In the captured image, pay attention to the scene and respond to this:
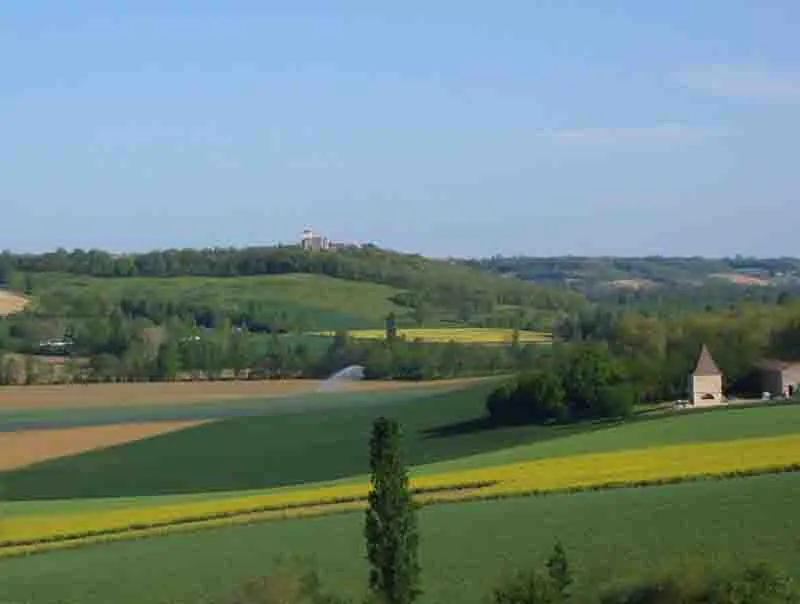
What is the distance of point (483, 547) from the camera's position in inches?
1158

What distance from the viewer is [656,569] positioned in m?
25.4

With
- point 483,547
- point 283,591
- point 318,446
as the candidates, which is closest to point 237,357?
point 318,446

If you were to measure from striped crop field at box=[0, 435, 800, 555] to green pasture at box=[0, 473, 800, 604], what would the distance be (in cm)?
164

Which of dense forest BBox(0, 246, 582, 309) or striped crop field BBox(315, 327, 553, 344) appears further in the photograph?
dense forest BBox(0, 246, 582, 309)

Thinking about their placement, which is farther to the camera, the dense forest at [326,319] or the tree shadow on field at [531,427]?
the dense forest at [326,319]

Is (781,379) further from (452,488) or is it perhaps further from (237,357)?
(237,357)

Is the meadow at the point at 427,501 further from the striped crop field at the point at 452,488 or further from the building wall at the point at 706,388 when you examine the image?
the building wall at the point at 706,388

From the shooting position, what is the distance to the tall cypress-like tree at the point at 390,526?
25.0 metres

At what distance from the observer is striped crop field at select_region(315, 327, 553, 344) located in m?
105

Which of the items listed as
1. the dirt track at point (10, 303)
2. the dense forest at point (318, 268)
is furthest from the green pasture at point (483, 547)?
the dense forest at point (318, 268)

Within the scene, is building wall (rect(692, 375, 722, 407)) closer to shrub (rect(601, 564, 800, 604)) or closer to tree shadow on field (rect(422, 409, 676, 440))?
tree shadow on field (rect(422, 409, 676, 440))

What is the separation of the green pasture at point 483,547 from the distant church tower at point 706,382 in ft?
93.8

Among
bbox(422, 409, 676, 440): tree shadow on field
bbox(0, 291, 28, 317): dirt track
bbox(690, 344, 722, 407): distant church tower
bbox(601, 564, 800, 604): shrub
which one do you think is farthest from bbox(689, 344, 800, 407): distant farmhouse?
bbox(0, 291, 28, 317): dirt track

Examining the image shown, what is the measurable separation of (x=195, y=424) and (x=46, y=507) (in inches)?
897
